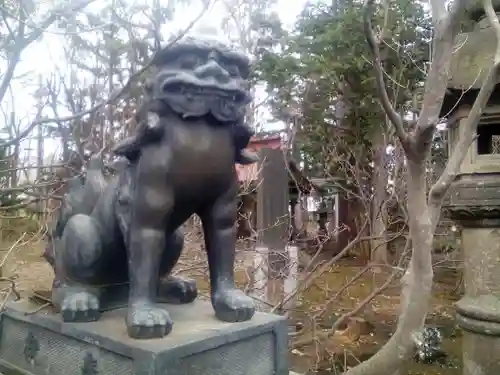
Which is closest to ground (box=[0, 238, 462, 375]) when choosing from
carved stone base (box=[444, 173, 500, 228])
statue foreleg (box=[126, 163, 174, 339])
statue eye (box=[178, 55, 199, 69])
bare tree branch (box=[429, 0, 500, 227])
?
carved stone base (box=[444, 173, 500, 228])

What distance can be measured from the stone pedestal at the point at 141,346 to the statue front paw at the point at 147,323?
0.02 m

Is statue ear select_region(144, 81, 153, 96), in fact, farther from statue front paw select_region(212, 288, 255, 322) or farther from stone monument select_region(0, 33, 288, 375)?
statue front paw select_region(212, 288, 255, 322)

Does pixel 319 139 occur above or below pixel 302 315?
above

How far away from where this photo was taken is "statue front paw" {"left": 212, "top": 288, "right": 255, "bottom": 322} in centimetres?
133

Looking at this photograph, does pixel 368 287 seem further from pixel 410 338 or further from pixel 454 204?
pixel 410 338

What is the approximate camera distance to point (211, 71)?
4.08ft

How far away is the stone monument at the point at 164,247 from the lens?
122 cm

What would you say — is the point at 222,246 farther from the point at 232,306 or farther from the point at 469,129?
the point at 469,129

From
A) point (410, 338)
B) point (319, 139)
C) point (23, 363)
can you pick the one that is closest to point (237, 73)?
point (23, 363)

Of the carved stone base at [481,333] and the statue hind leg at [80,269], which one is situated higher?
the statue hind leg at [80,269]

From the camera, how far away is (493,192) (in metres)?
3.37

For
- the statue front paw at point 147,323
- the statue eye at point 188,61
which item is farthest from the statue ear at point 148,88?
the statue front paw at point 147,323

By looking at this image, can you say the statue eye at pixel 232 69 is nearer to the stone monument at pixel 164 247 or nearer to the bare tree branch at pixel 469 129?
the stone monument at pixel 164 247

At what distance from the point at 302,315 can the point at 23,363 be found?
293 centimetres
